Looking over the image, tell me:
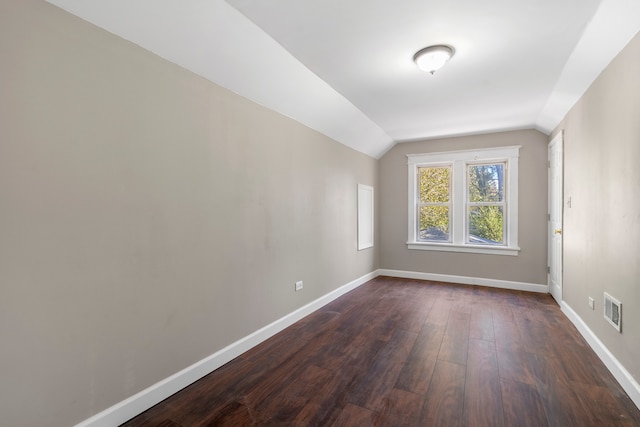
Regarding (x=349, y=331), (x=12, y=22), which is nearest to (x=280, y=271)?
(x=349, y=331)

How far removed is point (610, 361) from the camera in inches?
89.7

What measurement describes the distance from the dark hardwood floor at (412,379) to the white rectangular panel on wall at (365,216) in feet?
5.69

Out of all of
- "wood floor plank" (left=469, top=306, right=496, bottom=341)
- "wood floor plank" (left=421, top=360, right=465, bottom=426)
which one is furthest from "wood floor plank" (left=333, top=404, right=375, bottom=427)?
"wood floor plank" (left=469, top=306, right=496, bottom=341)

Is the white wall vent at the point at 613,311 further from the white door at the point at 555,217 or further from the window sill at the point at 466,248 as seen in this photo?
the window sill at the point at 466,248

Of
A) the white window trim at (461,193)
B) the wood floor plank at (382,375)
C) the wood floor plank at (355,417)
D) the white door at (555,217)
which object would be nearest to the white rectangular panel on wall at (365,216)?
the white window trim at (461,193)

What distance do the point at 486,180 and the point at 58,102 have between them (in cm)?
538

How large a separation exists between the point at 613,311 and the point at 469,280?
273cm

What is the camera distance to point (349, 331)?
121 inches

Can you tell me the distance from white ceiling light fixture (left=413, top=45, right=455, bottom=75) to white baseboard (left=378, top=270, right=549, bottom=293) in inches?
147

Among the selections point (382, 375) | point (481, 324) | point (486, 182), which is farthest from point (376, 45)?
point (486, 182)

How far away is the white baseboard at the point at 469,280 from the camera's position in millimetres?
4577

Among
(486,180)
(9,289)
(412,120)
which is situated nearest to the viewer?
(9,289)

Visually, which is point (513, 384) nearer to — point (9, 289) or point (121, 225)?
point (121, 225)

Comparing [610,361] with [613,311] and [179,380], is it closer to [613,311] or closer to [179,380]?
[613,311]
